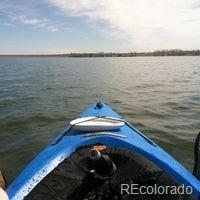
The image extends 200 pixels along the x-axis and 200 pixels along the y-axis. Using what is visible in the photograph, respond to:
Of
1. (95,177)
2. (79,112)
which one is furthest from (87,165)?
(79,112)

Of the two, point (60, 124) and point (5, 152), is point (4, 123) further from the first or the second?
point (5, 152)

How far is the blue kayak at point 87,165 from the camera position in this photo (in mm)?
4168

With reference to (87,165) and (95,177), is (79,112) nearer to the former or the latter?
(87,165)

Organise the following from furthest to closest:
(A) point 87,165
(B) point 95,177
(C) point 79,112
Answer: (C) point 79,112 < (A) point 87,165 < (B) point 95,177

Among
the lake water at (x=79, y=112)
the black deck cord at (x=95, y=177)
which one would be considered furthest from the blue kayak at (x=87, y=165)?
the lake water at (x=79, y=112)

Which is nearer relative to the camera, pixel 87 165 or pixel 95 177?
pixel 95 177

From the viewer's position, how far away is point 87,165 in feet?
15.6

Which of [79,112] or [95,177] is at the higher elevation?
[95,177]

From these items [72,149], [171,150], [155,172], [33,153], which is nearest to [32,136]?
[33,153]

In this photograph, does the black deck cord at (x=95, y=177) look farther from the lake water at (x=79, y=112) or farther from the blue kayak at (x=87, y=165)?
the lake water at (x=79, y=112)

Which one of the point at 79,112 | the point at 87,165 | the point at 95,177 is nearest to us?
the point at 95,177

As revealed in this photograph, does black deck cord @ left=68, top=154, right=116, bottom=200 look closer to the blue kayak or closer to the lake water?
the blue kayak

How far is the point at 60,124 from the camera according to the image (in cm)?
1106

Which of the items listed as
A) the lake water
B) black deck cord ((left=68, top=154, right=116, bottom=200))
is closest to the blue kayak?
black deck cord ((left=68, top=154, right=116, bottom=200))
